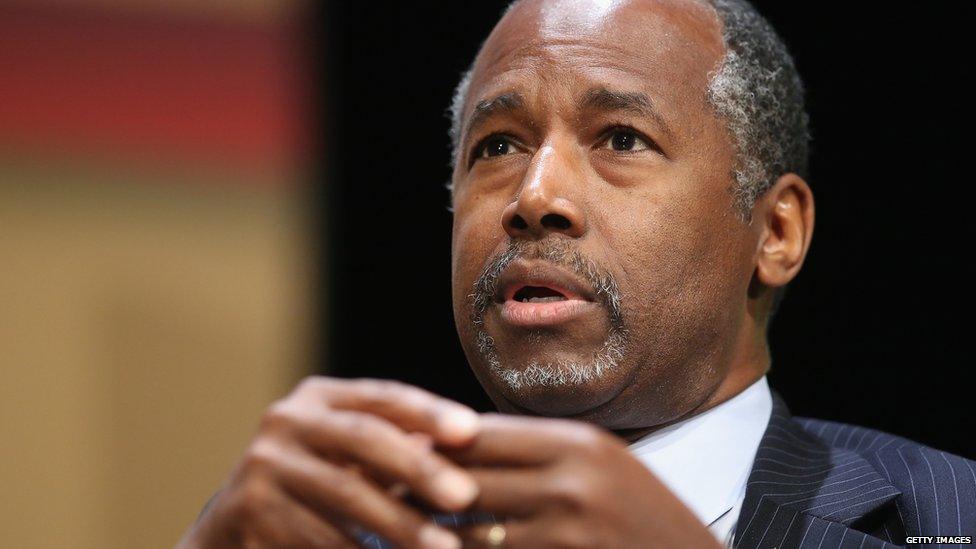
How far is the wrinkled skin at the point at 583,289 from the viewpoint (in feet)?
3.62

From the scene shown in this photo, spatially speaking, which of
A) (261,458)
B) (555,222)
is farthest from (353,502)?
(555,222)

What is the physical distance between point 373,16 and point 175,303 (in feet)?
3.32

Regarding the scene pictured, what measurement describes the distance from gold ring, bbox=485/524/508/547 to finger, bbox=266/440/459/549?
0.04 metres

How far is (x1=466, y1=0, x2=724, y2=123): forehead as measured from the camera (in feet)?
5.32

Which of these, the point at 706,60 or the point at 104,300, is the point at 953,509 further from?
the point at 104,300

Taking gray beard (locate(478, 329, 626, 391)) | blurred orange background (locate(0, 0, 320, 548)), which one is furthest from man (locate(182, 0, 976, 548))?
blurred orange background (locate(0, 0, 320, 548))

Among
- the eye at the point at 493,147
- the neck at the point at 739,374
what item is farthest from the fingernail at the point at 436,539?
the eye at the point at 493,147

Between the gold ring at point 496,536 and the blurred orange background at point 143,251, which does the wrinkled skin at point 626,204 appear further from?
the blurred orange background at point 143,251

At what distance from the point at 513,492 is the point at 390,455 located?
5.0 inches

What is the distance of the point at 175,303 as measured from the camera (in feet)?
10.3

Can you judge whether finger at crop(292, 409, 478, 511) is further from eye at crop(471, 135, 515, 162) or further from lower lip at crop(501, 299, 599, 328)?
eye at crop(471, 135, 515, 162)

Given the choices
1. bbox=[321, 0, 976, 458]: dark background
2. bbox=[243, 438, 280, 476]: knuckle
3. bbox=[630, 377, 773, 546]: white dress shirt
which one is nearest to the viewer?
bbox=[243, 438, 280, 476]: knuckle

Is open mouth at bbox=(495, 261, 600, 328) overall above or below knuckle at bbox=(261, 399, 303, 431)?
above

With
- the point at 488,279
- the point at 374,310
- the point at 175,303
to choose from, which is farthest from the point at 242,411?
the point at 488,279
